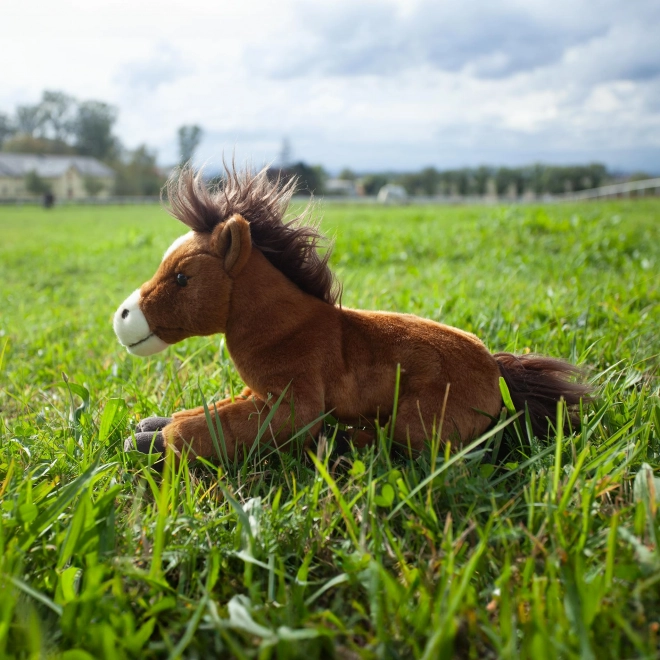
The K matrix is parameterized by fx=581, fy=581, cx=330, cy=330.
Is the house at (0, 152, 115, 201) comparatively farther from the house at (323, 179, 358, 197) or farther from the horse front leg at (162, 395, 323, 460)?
the horse front leg at (162, 395, 323, 460)

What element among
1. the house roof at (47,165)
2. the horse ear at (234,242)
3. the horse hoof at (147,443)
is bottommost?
the horse hoof at (147,443)

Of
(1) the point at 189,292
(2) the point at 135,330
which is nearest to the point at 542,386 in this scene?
(1) the point at 189,292

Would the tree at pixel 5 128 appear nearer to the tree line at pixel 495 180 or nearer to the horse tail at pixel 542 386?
the tree line at pixel 495 180

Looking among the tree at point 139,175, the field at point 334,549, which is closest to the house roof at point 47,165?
the tree at point 139,175

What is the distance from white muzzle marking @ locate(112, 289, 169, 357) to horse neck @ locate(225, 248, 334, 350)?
10.5 inches

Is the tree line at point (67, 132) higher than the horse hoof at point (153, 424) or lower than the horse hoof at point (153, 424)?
higher

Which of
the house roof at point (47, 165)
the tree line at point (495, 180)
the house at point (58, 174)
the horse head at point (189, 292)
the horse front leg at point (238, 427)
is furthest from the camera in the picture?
the house roof at point (47, 165)

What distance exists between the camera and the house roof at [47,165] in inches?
3376

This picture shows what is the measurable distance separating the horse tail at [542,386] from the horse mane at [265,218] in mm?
656

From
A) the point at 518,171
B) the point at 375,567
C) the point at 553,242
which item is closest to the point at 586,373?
the point at 375,567

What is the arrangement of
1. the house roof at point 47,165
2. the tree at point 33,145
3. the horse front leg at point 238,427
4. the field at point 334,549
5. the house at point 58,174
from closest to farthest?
the field at point 334,549 < the horse front leg at point 238,427 < the house at point 58,174 < the house roof at point 47,165 < the tree at point 33,145

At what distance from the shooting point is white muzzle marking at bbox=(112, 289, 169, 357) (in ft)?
6.34

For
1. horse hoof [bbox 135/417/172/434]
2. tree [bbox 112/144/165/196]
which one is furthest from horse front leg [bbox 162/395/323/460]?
tree [bbox 112/144/165/196]

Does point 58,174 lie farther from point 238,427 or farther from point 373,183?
point 238,427
